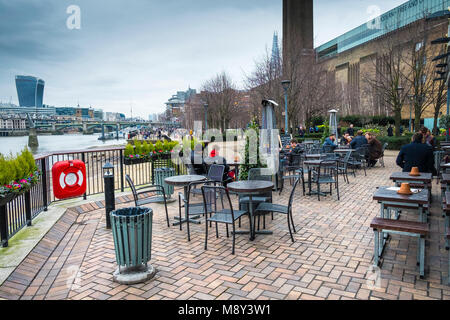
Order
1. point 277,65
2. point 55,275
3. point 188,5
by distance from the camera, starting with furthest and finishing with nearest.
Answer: point 277,65 → point 188,5 → point 55,275

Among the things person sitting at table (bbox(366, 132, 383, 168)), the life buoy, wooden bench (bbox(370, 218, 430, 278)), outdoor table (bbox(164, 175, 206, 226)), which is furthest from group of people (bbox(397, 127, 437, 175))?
the life buoy

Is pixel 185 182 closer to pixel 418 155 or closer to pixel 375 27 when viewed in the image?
pixel 418 155

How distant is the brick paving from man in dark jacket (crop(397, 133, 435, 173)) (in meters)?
1.20

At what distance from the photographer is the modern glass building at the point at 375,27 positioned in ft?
113

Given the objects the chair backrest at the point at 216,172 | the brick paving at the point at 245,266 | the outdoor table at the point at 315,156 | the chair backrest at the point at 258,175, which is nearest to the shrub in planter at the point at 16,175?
the brick paving at the point at 245,266

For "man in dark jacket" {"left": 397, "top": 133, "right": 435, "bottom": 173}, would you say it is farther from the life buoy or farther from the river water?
the river water

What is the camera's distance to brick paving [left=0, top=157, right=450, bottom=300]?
3363mm

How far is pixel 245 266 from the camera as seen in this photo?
4.05 m

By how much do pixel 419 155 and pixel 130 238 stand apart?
6.13 meters

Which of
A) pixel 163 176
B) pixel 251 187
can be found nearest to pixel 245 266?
pixel 251 187
